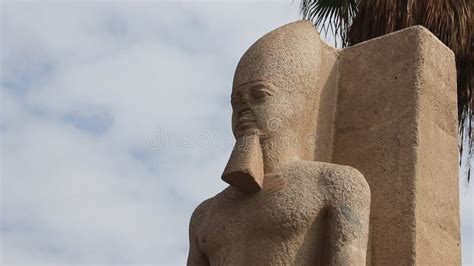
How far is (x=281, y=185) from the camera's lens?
18.8ft

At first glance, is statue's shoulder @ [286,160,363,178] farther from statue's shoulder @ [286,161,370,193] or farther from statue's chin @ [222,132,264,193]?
statue's chin @ [222,132,264,193]

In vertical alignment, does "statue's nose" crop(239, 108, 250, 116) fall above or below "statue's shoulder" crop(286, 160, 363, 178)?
above

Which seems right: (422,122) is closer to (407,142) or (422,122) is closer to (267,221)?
(407,142)

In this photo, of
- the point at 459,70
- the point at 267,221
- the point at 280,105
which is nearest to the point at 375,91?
the point at 280,105

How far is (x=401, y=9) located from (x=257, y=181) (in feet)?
17.0

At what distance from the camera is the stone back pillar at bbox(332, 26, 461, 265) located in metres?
5.83

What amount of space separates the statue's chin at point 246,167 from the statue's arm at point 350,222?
0.45 metres

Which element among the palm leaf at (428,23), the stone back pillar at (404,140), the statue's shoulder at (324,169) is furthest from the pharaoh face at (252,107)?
the palm leaf at (428,23)

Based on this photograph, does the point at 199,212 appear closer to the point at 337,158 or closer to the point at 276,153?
the point at 276,153

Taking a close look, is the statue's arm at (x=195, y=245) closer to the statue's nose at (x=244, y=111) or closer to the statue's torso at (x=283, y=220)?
the statue's torso at (x=283, y=220)

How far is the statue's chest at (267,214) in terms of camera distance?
5.59m

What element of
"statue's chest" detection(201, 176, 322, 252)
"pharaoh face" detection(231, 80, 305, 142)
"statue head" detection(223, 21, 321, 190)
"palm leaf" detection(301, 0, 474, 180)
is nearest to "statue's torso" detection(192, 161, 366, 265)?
"statue's chest" detection(201, 176, 322, 252)

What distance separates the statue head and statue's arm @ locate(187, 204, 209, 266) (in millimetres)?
476

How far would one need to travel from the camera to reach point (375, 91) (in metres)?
6.26
